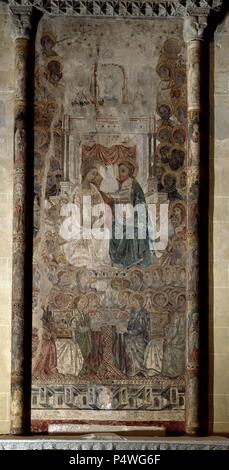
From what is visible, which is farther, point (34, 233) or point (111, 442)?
point (34, 233)

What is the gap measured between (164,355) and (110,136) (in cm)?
294

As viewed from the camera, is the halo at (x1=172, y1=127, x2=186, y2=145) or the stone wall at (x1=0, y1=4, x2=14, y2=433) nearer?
the stone wall at (x1=0, y1=4, x2=14, y2=433)

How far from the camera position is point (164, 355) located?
12883mm

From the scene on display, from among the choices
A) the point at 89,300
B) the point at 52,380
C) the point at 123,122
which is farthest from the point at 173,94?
the point at 52,380

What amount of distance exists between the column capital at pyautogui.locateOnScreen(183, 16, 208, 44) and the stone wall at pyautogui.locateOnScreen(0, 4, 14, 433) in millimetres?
2303

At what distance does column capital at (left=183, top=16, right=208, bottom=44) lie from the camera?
1304 centimetres

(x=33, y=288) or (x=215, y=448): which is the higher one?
(x=33, y=288)

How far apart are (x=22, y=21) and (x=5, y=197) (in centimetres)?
231

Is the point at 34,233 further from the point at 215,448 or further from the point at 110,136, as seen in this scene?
the point at 215,448

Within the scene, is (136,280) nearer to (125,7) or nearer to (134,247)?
(134,247)

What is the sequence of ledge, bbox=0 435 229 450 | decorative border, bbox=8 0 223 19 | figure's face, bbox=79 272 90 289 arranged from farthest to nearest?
decorative border, bbox=8 0 223 19 → figure's face, bbox=79 272 90 289 → ledge, bbox=0 435 229 450

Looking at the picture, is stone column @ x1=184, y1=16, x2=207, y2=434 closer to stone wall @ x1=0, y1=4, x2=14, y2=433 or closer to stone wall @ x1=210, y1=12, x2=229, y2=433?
stone wall @ x1=210, y1=12, x2=229, y2=433

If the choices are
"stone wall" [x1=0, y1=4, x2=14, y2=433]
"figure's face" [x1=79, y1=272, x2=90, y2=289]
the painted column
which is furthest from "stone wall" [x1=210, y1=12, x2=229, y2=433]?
"stone wall" [x1=0, y1=4, x2=14, y2=433]

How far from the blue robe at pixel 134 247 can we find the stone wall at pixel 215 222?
2.86ft
